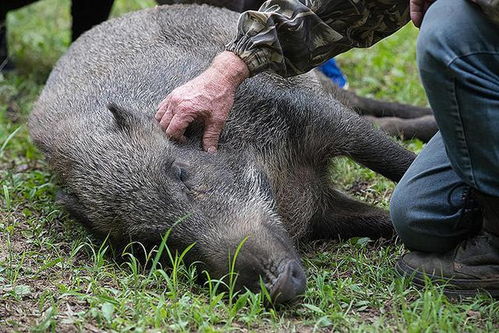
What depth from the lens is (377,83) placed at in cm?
717

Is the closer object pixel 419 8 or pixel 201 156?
pixel 419 8

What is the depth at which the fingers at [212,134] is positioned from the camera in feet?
13.3

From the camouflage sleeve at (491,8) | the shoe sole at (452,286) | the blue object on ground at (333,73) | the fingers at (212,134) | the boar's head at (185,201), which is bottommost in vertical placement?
the blue object on ground at (333,73)

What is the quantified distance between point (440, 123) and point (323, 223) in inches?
52.8

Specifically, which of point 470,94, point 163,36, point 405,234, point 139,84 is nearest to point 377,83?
point 163,36

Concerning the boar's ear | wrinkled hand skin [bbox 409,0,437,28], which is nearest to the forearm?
the boar's ear

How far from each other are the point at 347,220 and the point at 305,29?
1.07 meters

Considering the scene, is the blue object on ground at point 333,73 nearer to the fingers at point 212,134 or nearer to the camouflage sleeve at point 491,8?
the fingers at point 212,134

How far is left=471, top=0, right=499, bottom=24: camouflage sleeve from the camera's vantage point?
312cm

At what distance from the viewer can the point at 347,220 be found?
4.56m

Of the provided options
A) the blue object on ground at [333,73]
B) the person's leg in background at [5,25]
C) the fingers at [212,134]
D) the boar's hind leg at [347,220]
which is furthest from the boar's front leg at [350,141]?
the person's leg in background at [5,25]

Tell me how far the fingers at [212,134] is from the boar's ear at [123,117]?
1.22 ft

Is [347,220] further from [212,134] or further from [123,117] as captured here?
[123,117]

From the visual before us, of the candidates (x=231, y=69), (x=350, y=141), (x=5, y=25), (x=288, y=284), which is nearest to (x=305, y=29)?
(x=231, y=69)
